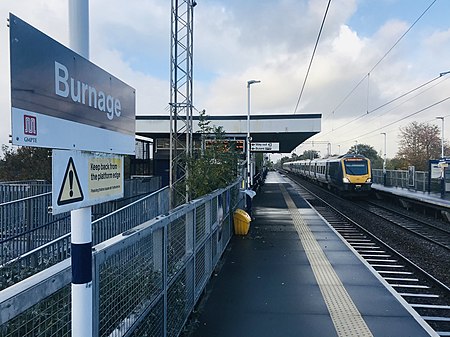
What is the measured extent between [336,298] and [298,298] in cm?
58

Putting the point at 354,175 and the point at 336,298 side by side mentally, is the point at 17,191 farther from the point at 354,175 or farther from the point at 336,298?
the point at 354,175

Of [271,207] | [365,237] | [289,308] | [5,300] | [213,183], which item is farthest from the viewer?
[271,207]

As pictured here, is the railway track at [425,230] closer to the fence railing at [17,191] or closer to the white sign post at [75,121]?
the white sign post at [75,121]

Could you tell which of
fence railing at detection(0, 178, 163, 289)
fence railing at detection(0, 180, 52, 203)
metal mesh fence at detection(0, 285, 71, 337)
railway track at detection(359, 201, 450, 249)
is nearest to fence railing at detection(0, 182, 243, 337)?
metal mesh fence at detection(0, 285, 71, 337)

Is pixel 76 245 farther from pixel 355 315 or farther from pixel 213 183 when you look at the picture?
pixel 213 183

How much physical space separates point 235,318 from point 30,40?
4424 millimetres

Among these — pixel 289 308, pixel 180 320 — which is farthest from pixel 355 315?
pixel 180 320

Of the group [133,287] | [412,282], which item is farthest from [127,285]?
[412,282]

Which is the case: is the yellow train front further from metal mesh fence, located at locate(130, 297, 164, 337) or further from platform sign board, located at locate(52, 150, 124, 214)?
platform sign board, located at locate(52, 150, 124, 214)

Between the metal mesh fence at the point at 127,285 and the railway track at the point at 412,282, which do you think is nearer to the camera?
the metal mesh fence at the point at 127,285

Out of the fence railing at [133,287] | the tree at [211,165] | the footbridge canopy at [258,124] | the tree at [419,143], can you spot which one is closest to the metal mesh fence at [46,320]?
the fence railing at [133,287]

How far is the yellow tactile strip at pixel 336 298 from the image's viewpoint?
4.68m

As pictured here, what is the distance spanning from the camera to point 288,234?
11.3 m

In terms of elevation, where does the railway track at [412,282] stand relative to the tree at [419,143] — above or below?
below
